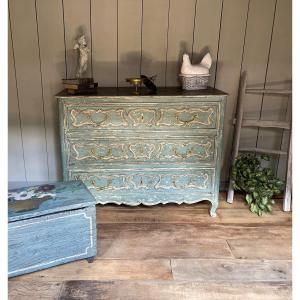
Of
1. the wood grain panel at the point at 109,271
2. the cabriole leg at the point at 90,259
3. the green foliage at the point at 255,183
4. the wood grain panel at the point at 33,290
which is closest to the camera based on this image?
the wood grain panel at the point at 33,290

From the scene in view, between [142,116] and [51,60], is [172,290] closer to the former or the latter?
[142,116]

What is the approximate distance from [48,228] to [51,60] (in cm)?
145

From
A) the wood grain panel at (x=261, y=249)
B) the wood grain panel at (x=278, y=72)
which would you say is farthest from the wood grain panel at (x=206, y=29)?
the wood grain panel at (x=261, y=249)

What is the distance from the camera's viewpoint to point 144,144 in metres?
2.31

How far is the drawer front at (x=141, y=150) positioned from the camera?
2.29 m

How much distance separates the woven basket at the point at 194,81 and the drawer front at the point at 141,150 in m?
0.40

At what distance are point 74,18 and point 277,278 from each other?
7.63 ft

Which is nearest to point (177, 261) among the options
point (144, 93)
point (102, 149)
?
point (102, 149)

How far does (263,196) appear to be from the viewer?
2527mm

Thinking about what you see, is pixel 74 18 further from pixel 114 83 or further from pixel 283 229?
pixel 283 229

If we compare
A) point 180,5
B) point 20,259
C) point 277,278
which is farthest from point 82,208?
point 180,5

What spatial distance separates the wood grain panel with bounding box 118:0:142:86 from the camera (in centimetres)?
249

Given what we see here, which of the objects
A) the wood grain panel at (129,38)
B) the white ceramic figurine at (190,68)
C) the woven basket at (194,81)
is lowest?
the woven basket at (194,81)

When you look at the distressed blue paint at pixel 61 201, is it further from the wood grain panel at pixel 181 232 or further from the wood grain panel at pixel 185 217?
the wood grain panel at pixel 185 217
